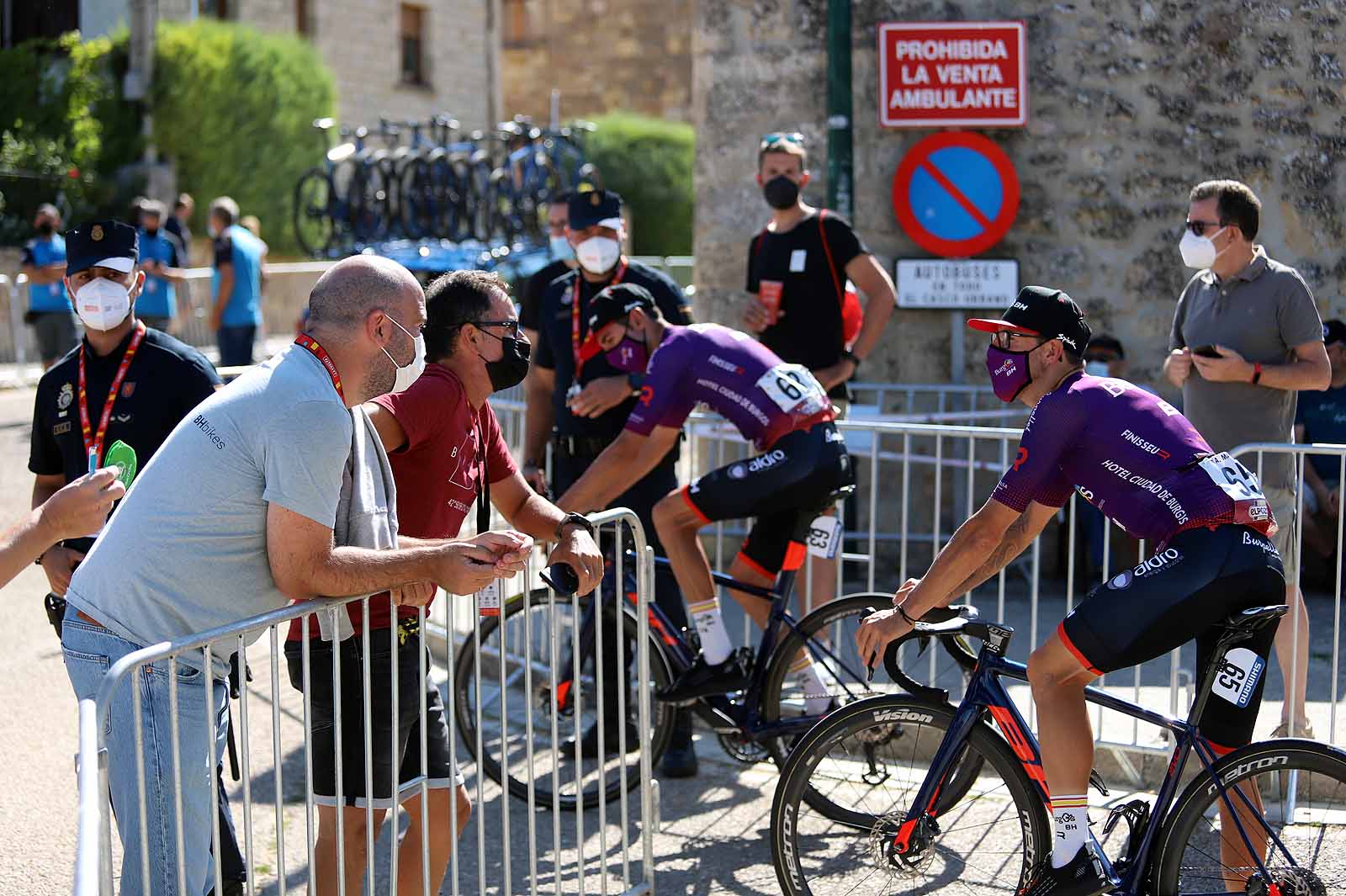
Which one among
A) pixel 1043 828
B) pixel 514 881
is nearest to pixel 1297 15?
Answer: pixel 1043 828

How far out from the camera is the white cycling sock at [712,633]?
5.50 meters

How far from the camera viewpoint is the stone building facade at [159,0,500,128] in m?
30.5

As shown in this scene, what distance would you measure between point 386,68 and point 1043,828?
30242mm

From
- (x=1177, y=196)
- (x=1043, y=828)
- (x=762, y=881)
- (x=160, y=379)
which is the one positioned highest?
(x=1177, y=196)

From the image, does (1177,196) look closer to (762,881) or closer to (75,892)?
(762,881)

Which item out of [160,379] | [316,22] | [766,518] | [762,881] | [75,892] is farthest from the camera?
[316,22]

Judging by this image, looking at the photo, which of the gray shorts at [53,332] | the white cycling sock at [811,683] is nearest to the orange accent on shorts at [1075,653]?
the white cycling sock at [811,683]

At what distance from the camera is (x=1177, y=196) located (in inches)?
327

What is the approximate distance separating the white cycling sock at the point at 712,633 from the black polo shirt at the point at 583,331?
996 mm

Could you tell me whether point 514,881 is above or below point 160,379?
below

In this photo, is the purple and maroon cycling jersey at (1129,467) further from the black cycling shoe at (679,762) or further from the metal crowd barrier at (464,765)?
the black cycling shoe at (679,762)

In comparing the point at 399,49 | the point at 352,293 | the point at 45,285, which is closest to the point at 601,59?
the point at 399,49

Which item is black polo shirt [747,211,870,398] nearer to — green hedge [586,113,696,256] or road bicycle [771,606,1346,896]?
road bicycle [771,606,1346,896]

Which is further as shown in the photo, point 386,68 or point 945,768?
point 386,68
